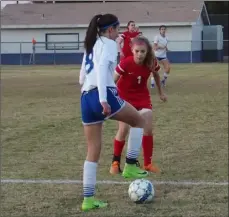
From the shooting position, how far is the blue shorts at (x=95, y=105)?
543 centimetres

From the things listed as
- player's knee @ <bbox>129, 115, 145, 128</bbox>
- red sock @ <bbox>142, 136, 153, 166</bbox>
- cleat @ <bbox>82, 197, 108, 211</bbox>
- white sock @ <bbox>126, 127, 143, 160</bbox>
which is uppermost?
player's knee @ <bbox>129, 115, 145, 128</bbox>

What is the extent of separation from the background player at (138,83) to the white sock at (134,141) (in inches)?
0.6

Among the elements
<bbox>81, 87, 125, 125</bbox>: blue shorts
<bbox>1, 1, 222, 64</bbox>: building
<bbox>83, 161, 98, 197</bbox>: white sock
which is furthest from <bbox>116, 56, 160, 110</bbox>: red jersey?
<bbox>1, 1, 222, 64</bbox>: building

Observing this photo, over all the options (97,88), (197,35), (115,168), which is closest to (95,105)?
(97,88)

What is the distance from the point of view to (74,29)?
150 ft

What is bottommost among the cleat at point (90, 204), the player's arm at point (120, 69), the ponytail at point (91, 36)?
the cleat at point (90, 204)

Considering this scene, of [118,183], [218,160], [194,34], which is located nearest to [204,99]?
[218,160]

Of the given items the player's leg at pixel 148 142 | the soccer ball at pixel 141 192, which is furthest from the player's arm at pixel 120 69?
the soccer ball at pixel 141 192

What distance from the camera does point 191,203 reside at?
18.3 ft

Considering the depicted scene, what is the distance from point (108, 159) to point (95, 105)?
8.16 feet

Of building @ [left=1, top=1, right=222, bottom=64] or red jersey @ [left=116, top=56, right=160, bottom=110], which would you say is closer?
red jersey @ [left=116, top=56, right=160, bottom=110]

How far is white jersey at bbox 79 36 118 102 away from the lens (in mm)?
5246

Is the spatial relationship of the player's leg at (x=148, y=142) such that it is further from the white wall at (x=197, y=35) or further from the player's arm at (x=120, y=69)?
the white wall at (x=197, y=35)

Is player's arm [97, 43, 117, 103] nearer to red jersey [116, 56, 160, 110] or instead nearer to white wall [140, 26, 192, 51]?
red jersey [116, 56, 160, 110]
